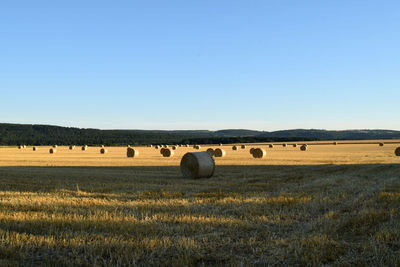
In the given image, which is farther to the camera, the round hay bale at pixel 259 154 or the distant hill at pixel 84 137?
the distant hill at pixel 84 137

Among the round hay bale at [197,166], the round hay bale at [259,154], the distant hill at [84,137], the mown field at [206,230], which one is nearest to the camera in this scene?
the mown field at [206,230]

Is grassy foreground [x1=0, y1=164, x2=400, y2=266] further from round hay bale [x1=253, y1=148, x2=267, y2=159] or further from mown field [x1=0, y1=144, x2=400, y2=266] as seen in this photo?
round hay bale [x1=253, y1=148, x2=267, y2=159]

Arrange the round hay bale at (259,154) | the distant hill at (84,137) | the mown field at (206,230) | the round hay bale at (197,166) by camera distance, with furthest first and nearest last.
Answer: the distant hill at (84,137) → the round hay bale at (259,154) → the round hay bale at (197,166) → the mown field at (206,230)

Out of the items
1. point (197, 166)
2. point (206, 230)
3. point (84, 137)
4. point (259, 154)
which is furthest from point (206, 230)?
point (84, 137)

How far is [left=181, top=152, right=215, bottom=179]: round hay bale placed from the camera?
20.5 metres

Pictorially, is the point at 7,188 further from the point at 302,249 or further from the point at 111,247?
the point at 302,249

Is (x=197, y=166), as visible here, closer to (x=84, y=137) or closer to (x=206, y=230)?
(x=206, y=230)

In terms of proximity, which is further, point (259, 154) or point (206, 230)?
point (259, 154)

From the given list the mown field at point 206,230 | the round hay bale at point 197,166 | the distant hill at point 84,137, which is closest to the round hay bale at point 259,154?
the round hay bale at point 197,166

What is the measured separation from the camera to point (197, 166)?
20.5 metres

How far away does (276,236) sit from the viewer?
23.7ft

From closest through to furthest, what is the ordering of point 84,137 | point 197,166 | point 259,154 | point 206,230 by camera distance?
1. point 206,230
2. point 197,166
3. point 259,154
4. point 84,137

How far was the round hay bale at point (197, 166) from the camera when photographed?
20.5 meters

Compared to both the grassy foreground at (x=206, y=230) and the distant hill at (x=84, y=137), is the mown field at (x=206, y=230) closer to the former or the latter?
the grassy foreground at (x=206, y=230)
